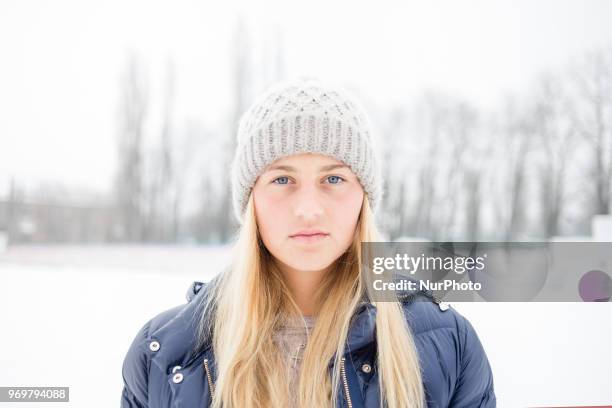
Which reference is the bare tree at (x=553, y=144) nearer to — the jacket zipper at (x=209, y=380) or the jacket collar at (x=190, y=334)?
the jacket collar at (x=190, y=334)

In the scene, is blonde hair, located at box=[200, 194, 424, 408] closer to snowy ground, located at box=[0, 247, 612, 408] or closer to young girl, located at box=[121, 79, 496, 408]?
young girl, located at box=[121, 79, 496, 408]

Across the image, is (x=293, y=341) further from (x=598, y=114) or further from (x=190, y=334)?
(x=598, y=114)

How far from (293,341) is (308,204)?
0.34 metres

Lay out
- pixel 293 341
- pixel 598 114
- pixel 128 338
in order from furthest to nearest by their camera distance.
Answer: pixel 598 114
pixel 128 338
pixel 293 341

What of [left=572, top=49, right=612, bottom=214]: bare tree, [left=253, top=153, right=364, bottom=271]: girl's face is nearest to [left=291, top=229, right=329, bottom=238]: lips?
[left=253, top=153, right=364, bottom=271]: girl's face

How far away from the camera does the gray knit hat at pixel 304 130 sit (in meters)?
0.80

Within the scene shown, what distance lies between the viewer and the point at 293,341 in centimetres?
88

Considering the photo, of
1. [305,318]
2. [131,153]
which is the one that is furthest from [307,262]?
[131,153]

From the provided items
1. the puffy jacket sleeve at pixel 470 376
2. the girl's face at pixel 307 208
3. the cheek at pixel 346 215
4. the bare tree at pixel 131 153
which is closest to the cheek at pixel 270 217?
the girl's face at pixel 307 208

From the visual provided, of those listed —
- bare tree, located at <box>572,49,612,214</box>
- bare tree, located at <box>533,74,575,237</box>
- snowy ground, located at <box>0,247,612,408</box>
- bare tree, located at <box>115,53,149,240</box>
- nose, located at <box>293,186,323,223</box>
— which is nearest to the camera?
nose, located at <box>293,186,323,223</box>

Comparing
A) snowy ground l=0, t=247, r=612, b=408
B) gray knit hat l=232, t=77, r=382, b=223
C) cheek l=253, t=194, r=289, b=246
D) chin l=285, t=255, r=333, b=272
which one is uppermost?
gray knit hat l=232, t=77, r=382, b=223

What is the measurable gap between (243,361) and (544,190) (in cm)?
576

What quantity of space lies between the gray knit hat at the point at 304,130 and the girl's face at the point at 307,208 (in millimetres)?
24

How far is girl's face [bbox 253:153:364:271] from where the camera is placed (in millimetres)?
763
